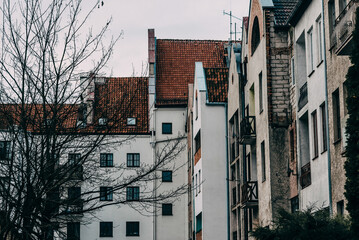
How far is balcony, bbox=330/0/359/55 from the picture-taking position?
2087 cm

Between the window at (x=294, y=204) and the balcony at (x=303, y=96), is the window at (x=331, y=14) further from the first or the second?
the window at (x=294, y=204)

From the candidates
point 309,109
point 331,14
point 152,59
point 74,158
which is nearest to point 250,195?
point 309,109

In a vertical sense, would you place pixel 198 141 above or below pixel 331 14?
above

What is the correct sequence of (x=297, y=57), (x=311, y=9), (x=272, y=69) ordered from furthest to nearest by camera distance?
(x=272, y=69)
(x=297, y=57)
(x=311, y=9)

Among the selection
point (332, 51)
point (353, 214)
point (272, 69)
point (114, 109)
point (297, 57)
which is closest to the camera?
point (353, 214)

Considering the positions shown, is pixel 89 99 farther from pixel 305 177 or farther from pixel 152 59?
pixel 152 59

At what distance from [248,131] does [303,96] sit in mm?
6923

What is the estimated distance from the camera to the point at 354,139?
17125mm

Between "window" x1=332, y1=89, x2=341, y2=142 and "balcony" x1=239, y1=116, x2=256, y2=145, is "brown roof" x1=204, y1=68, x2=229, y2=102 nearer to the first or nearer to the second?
"balcony" x1=239, y1=116, x2=256, y2=145

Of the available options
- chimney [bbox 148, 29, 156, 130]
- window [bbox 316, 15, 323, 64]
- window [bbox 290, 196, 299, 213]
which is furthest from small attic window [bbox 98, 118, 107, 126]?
chimney [bbox 148, 29, 156, 130]

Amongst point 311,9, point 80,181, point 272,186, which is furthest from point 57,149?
point 272,186

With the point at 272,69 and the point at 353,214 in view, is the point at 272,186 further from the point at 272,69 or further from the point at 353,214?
the point at 353,214

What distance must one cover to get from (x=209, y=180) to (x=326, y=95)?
2337 centimetres

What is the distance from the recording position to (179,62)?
218 ft
